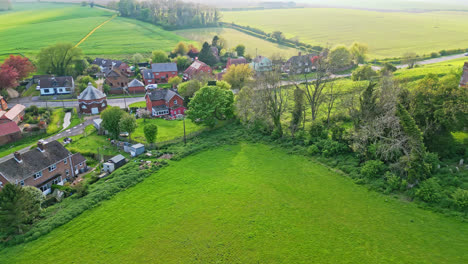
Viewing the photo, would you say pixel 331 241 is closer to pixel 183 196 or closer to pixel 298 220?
pixel 298 220

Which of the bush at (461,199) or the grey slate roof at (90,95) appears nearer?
the bush at (461,199)

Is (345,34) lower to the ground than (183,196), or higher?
higher

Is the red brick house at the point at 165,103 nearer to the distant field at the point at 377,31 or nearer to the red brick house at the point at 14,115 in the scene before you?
the red brick house at the point at 14,115

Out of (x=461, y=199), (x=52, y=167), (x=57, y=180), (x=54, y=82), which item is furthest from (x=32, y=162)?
(x=461, y=199)

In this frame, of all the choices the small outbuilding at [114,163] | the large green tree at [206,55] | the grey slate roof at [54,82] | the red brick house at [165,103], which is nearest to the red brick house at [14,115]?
the grey slate roof at [54,82]

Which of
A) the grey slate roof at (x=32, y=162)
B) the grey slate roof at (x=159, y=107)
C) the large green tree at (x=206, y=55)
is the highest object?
the large green tree at (x=206, y=55)

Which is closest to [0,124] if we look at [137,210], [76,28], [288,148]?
[137,210]

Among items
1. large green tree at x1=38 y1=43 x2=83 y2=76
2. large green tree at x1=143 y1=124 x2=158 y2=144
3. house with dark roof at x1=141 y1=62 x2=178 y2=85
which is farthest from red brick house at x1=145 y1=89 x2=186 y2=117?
large green tree at x1=38 y1=43 x2=83 y2=76
